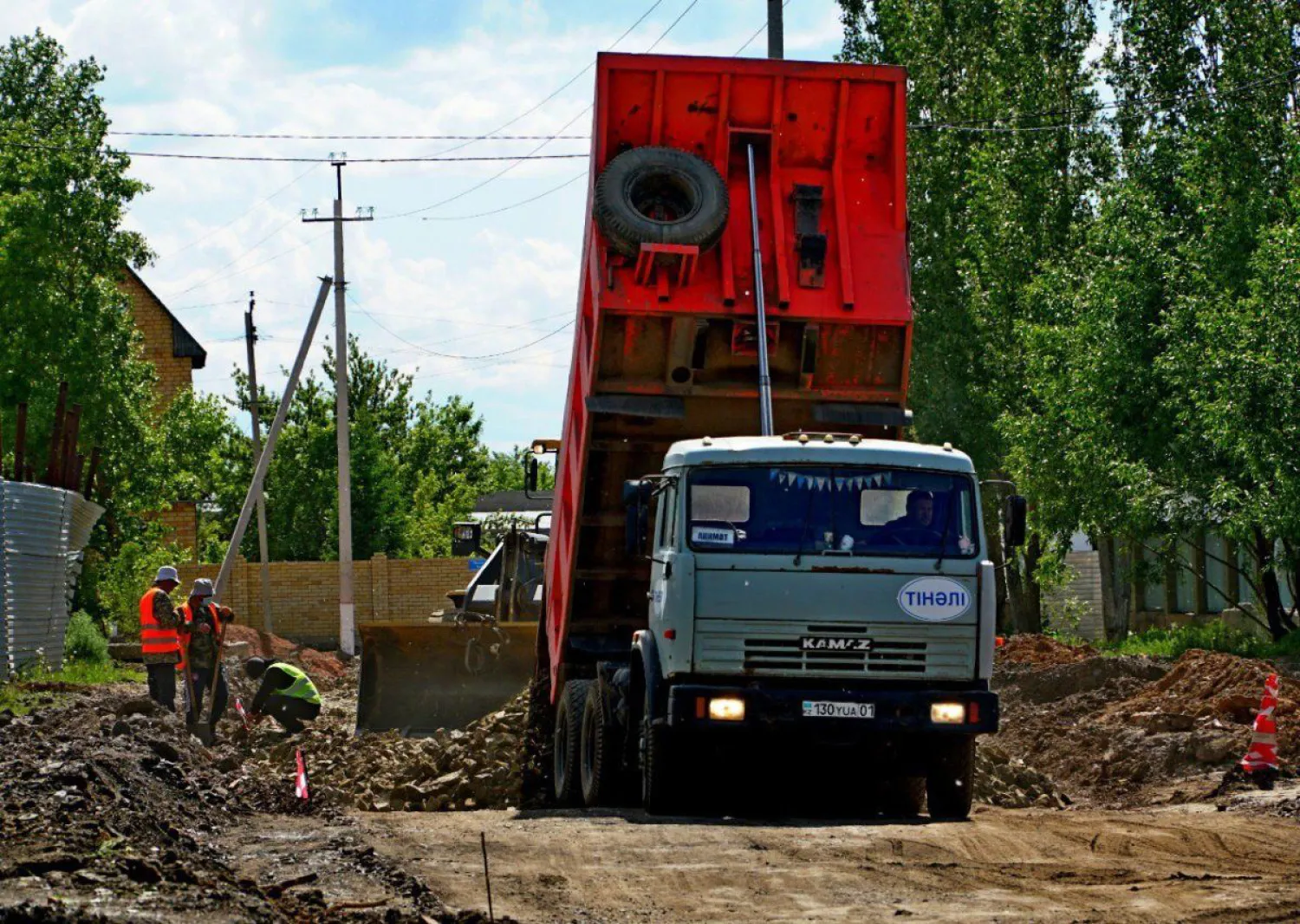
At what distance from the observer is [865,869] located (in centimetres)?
918

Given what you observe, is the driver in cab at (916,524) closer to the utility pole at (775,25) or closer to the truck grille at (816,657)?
the truck grille at (816,657)

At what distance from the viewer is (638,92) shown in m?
13.8

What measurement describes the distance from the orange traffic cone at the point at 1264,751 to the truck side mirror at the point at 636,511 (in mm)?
5294

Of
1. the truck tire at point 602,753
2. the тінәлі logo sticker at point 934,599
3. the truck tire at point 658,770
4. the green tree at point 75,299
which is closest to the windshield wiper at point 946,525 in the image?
the тінәлі logo sticker at point 934,599

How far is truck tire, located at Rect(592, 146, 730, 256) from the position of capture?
13.2 m

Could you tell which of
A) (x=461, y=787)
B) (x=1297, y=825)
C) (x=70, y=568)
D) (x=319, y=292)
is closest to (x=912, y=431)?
(x=319, y=292)

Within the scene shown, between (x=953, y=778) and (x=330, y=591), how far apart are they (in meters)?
38.1

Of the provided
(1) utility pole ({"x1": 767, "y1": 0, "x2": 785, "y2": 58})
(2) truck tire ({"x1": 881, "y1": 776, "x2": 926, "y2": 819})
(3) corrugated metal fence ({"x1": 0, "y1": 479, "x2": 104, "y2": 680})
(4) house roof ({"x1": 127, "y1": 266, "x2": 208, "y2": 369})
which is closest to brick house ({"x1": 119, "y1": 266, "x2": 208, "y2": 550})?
(4) house roof ({"x1": 127, "y1": 266, "x2": 208, "y2": 369})

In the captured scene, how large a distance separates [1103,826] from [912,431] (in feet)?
77.0

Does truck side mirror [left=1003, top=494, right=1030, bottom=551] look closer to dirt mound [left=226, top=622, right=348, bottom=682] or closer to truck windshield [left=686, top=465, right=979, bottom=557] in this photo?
truck windshield [left=686, top=465, right=979, bottom=557]

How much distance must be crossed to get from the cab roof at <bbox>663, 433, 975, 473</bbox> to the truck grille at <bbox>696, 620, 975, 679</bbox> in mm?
1050

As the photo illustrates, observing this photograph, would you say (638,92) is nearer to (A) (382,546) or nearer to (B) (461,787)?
(B) (461,787)

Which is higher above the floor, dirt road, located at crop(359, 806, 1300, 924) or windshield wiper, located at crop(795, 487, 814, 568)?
windshield wiper, located at crop(795, 487, 814, 568)

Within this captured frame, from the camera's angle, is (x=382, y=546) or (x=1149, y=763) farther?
(x=382, y=546)
